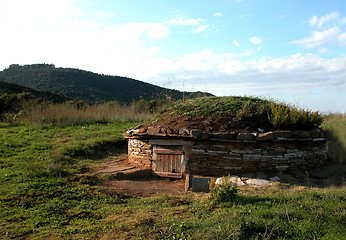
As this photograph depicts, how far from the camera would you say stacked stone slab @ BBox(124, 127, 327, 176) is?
23.4 feet

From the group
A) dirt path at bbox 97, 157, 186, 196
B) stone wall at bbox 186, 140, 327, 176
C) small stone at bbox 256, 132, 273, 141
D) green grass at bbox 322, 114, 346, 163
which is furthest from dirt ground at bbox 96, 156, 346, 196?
small stone at bbox 256, 132, 273, 141

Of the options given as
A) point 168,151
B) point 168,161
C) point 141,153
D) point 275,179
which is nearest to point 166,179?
point 168,161

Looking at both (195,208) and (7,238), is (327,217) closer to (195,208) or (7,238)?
(195,208)

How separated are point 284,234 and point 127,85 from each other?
1652 inches

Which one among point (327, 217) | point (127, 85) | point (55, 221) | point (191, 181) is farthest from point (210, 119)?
point (127, 85)

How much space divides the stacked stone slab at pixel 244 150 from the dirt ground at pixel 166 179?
0.27 m

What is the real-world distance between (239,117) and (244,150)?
1.15m

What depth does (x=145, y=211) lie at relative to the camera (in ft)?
16.3

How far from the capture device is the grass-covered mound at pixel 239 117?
764 centimetres

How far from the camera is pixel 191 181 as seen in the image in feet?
22.6

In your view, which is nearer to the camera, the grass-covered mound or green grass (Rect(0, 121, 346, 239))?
green grass (Rect(0, 121, 346, 239))

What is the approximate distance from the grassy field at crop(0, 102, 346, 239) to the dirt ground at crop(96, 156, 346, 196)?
0.43 m

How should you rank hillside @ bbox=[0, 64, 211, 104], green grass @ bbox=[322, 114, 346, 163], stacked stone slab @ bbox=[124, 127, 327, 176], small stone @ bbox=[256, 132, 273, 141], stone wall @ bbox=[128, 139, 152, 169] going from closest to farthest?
small stone @ bbox=[256, 132, 273, 141] < stacked stone slab @ bbox=[124, 127, 327, 176] < stone wall @ bbox=[128, 139, 152, 169] < green grass @ bbox=[322, 114, 346, 163] < hillside @ bbox=[0, 64, 211, 104]

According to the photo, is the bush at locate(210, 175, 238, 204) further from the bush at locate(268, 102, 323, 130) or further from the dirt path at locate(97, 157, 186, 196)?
the bush at locate(268, 102, 323, 130)
